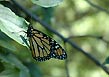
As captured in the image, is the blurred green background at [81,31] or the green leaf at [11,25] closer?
the green leaf at [11,25]

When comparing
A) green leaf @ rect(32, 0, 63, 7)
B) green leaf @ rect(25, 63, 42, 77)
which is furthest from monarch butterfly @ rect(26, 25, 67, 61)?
green leaf @ rect(25, 63, 42, 77)

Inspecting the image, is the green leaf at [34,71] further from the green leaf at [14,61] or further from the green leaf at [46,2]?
the green leaf at [46,2]

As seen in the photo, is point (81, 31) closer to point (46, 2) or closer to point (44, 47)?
point (44, 47)

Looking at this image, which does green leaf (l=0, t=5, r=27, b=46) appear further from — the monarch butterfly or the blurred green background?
the blurred green background

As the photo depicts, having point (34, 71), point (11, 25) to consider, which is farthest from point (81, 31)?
point (11, 25)

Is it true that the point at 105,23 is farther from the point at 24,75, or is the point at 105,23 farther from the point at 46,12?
the point at 24,75

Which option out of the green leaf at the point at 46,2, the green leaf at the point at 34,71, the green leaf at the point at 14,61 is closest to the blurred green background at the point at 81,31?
the green leaf at the point at 34,71
